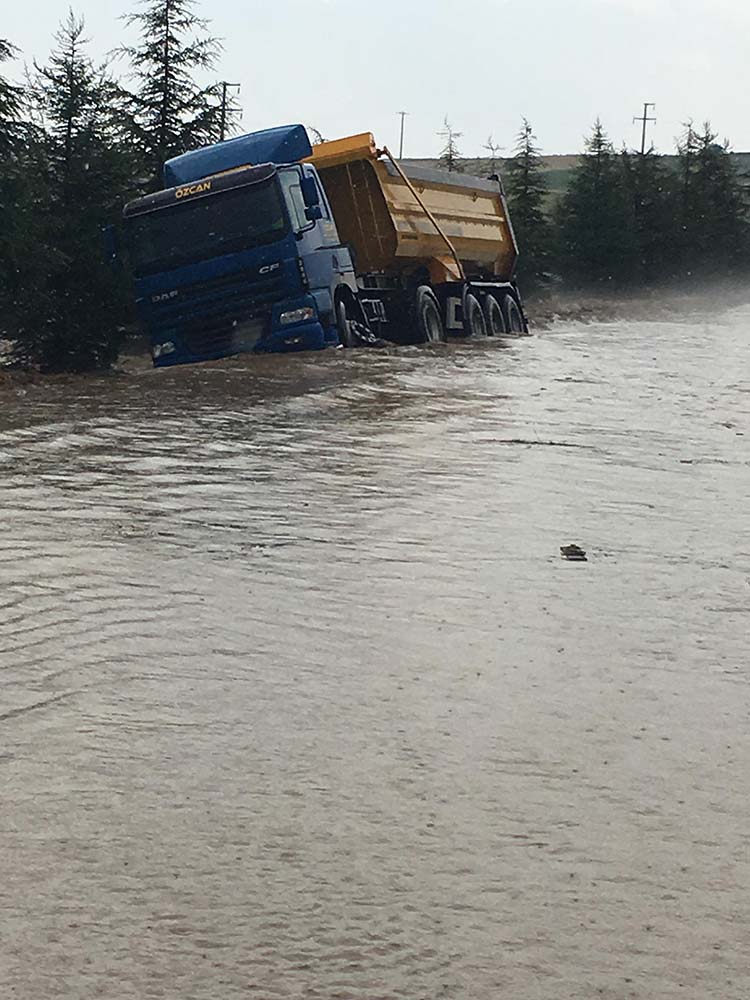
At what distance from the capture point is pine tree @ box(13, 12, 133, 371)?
23.5 meters

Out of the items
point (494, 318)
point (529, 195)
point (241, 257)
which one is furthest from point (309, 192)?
point (529, 195)

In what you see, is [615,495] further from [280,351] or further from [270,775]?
[280,351]

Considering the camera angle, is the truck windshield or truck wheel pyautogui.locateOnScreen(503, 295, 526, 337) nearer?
the truck windshield

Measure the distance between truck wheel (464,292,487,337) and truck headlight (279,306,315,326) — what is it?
248 inches

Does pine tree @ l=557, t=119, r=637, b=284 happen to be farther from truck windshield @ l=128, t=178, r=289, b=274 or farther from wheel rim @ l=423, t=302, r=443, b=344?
truck windshield @ l=128, t=178, r=289, b=274

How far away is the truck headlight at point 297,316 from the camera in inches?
666

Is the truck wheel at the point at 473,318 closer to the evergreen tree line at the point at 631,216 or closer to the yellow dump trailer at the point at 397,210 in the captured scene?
the yellow dump trailer at the point at 397,210

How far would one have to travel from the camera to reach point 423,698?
4531 mm

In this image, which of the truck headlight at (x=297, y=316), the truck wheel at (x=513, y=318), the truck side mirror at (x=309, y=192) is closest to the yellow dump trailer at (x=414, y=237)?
the truck wheel at (x=513, y=318)

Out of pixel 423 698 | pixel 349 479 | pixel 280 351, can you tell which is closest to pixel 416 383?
pixel 280 351

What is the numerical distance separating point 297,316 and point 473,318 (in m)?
6.89

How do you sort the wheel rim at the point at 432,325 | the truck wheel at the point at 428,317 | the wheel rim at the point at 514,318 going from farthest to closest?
the wheel rim at the point at 514,318 < the wheel rim at the point at 432,325 < the truck wheel at the point at 428,317

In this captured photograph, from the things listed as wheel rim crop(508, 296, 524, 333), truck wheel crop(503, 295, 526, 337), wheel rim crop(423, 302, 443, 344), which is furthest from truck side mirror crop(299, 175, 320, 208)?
wheel rim crop(508, 296, 524, 333)

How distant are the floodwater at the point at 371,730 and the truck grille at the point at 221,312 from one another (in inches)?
301
